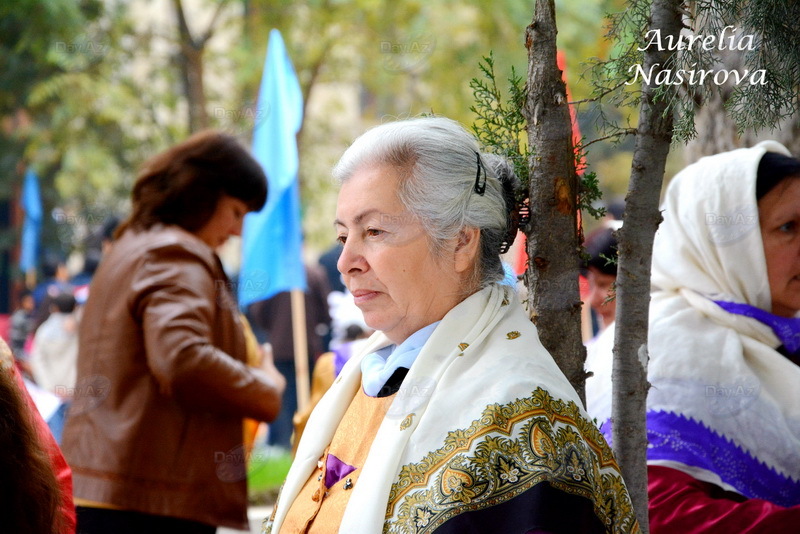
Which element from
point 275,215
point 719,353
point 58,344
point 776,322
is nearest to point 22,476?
point 719,353

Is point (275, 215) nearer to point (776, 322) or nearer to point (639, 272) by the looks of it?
point (776, 322)

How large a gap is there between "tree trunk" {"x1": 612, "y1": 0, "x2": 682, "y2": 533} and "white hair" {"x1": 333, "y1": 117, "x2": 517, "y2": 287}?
312 millimetres

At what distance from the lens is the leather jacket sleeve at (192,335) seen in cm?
307

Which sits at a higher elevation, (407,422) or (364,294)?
(364,294)

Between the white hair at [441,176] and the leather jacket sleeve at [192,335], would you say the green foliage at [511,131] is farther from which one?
the leather jacket sleeve at [192,335]

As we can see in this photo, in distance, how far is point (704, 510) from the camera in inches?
85.6

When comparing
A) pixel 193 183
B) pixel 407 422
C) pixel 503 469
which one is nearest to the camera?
pixel 503 469

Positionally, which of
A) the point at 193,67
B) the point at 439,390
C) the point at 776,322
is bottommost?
the point at 439,390

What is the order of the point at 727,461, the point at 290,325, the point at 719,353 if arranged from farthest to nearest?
the point at 290,325
the point at 719,353
the point at 727,461

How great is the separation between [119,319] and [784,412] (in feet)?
7.12

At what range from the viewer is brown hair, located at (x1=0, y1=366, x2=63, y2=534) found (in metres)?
1.46

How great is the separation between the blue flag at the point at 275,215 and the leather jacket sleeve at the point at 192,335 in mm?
2060

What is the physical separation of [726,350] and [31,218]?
1120 cm

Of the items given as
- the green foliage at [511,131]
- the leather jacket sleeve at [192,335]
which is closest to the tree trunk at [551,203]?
the green foliage at [511,131]
